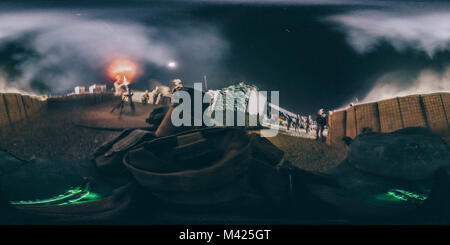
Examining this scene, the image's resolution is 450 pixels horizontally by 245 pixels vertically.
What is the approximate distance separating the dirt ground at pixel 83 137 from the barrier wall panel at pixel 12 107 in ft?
0.15

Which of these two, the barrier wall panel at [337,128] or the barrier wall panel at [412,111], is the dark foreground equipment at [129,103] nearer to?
the barrier wall panel at [337,128]

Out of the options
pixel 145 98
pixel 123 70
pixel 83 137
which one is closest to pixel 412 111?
pixel 145 98

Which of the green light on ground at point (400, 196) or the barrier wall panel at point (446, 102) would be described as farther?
the barrier wall panel at point (446, 102)

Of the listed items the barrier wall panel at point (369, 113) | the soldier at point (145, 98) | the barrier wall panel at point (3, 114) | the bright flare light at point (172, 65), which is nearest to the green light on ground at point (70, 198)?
the barrier wall panel at point (3, 114)

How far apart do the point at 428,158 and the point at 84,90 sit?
1765 millimetres

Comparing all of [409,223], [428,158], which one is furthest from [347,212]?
[428,158]

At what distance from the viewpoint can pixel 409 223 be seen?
186 cm

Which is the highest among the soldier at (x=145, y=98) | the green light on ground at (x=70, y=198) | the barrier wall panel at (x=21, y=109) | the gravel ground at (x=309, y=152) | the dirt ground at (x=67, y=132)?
the soldier at (x=145, y=98)

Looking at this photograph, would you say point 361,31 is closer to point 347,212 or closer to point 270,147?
point 270,147

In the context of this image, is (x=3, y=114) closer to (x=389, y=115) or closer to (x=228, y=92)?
(x=228, y=92)

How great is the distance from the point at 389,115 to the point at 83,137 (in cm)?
158

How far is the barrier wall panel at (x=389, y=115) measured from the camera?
193 cm

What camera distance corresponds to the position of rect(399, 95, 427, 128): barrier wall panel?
76.5 inches

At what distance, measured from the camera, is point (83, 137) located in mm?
1906
